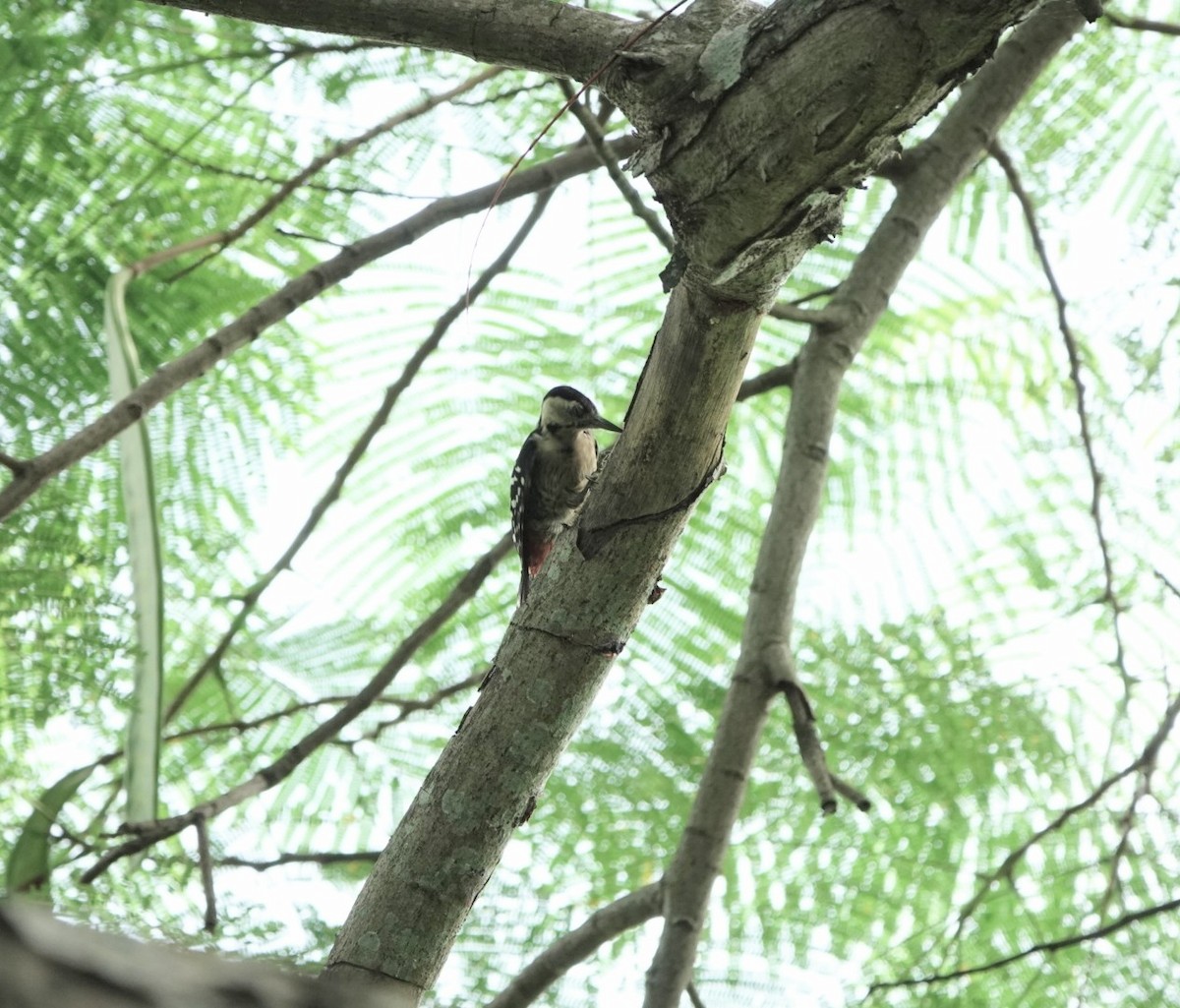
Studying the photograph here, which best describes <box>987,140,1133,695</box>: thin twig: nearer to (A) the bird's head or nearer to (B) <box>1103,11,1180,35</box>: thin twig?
(B) <box>1103,11,1180,35</box>: thin twig

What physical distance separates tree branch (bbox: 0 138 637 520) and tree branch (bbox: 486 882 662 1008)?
157 centimetres

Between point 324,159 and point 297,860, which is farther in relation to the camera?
point 324,159

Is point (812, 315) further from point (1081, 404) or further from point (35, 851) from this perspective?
point (35, 851)

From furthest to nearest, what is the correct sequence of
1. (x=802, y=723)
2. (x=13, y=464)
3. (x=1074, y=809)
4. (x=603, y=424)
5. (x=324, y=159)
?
(x=603, y=424) → (x=324, y=159) → (x=1074, y=809) → (x=802, y=723) → (x=13, y=464)

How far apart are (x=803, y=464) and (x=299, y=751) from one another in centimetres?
145

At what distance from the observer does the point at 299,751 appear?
11.1 feet

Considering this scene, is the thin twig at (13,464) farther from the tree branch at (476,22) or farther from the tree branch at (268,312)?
the tree branch at (476,22)

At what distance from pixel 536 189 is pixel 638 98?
1731mm

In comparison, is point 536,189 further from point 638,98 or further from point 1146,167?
point 1146,167

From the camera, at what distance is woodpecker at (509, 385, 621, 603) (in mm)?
4547

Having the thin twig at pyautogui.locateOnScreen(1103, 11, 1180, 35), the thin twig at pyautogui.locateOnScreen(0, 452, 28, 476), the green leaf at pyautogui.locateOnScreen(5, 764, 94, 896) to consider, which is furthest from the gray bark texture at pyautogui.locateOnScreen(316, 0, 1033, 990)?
the thin twig at pyautogui.locateOnScreen(1103, 11, 1180, 35)

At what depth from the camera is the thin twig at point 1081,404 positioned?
13.7ft

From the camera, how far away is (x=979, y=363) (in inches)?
181

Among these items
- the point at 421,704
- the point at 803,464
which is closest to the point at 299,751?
the point at 421,704
